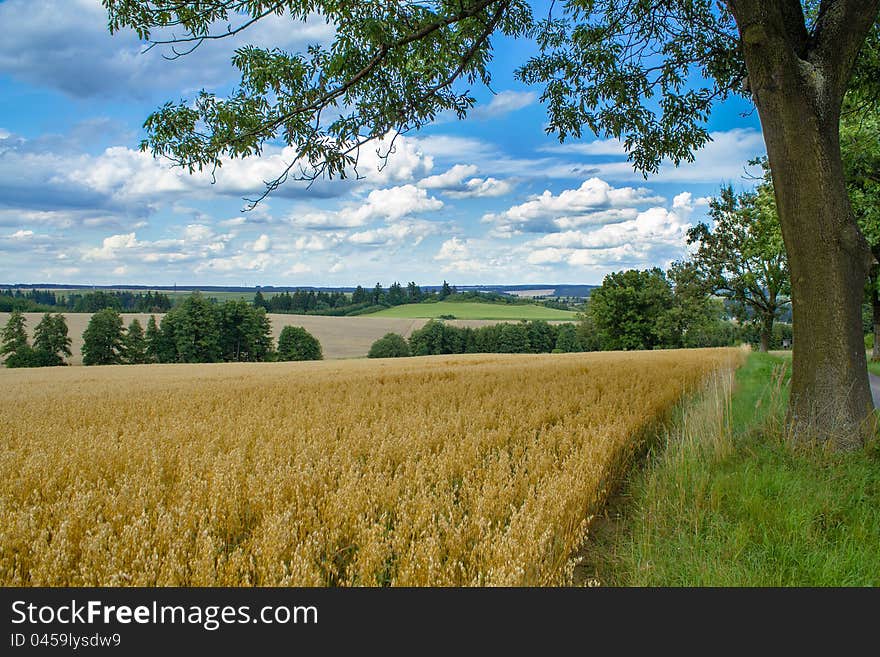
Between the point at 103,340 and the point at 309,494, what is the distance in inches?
2576

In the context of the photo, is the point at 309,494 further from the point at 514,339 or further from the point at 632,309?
the point at 514,339

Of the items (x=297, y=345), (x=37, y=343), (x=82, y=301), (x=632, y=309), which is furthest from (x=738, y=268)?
(x=82, y=301)

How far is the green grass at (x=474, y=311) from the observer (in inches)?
3711

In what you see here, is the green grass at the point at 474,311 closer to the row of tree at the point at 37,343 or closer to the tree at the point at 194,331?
the tree at the point at 194,331

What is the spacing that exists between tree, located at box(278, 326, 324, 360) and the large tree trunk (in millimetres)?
63556

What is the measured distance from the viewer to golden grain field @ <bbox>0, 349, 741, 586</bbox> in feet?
9.41

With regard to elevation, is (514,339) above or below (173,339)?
below

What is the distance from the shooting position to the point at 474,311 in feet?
328

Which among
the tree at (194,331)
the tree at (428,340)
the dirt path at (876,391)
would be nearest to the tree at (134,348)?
the tree at (194,331)

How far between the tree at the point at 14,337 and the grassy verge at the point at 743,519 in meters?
68.6

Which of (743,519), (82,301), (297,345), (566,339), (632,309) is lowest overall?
(297,345)

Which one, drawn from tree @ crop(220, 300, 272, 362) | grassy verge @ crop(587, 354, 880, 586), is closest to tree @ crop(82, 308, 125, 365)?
tree @ crop(220, 300, 272, 362)

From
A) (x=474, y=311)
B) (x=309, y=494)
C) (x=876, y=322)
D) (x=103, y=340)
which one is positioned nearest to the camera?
(x=309, y=494)

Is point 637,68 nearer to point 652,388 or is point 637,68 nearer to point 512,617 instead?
point 652,388
